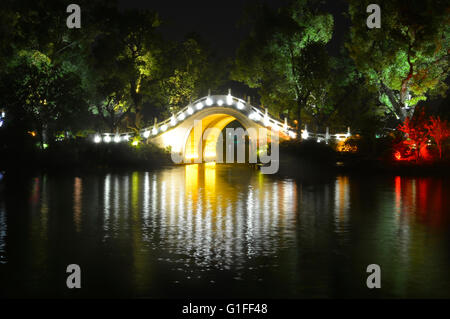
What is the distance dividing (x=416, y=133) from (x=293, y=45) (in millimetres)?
15451

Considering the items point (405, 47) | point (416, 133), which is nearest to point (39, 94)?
point (405, 47)

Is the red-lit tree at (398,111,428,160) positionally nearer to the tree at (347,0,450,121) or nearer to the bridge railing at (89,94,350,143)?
the tree at (347,0,450,121)

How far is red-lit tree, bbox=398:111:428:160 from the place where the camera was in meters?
43.4

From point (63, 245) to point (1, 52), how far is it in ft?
123

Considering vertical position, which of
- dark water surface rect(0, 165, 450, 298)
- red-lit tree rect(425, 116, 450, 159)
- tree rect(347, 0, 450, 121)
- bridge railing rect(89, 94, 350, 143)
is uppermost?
tree rect(347, 0, 450, 121)

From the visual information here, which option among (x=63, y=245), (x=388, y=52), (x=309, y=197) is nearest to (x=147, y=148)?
(x=388, y=52)

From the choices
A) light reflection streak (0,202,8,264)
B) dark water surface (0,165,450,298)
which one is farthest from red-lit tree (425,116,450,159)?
light reflection streak (0,202,8,264)

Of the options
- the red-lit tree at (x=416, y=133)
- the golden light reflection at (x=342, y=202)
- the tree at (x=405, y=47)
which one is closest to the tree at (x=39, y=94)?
the tree at (x=405, y=47)

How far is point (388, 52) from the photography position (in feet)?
147

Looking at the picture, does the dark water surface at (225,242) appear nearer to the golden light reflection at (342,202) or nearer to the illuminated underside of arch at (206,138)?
the golden light reflection at (342,202)

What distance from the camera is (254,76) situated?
62469mm

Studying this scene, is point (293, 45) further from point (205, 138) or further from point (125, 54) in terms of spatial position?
point (125, 54)

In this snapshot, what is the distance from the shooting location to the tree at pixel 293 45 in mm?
53312

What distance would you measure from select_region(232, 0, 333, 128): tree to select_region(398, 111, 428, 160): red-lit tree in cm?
1070
